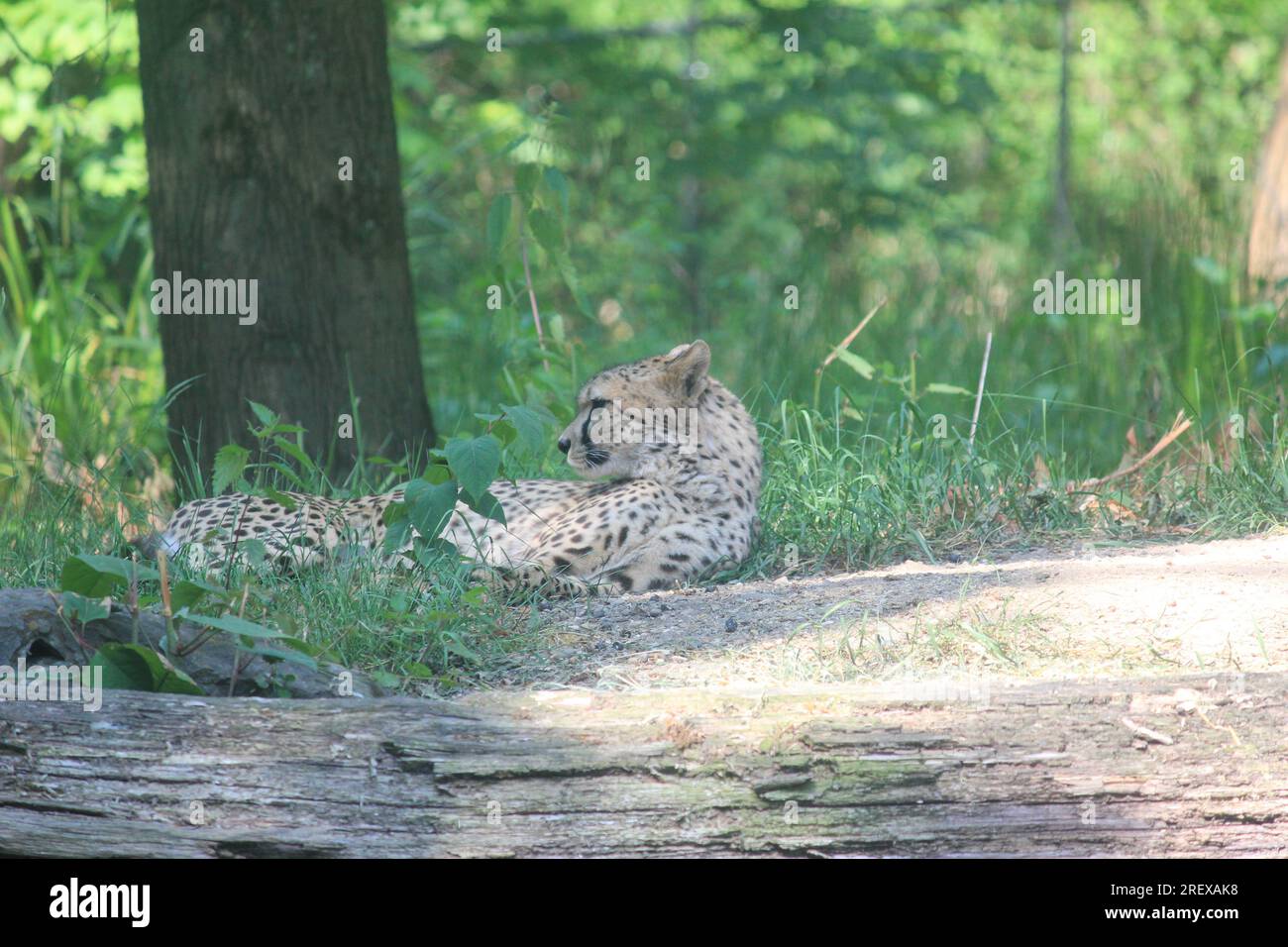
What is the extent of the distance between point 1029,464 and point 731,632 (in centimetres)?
242

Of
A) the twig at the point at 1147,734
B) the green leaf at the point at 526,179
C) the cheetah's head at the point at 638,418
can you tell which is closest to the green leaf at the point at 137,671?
the twig at the point at 1147,734

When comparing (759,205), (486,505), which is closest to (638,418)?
(486,505)

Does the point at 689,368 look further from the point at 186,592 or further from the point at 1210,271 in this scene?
the point at 1210,271

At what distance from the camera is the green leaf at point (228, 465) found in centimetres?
458

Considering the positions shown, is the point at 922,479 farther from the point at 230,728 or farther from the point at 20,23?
the point at 20,23

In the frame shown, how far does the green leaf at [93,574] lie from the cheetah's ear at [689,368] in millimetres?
2494

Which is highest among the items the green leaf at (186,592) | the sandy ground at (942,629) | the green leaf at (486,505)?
the green leaf at (486,505)

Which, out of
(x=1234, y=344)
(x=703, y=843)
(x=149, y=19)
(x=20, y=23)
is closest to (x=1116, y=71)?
(x=1234, y=344)

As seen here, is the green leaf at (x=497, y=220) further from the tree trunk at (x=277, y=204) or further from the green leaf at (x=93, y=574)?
the green leaf at (x=93, y=574)

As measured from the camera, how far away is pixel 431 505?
425cm

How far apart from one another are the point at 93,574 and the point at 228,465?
123 centimetres

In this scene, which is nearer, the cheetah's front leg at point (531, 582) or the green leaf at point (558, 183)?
the cheetah's front leg at point (531, 582)

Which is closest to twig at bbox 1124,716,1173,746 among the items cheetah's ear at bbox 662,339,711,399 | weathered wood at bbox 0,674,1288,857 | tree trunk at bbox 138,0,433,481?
weathered wood at bbox 0,674,1288,857

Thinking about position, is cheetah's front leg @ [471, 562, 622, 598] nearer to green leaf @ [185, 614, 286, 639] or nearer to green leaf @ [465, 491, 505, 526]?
green leaf @ [465, 491, 505, 526]
